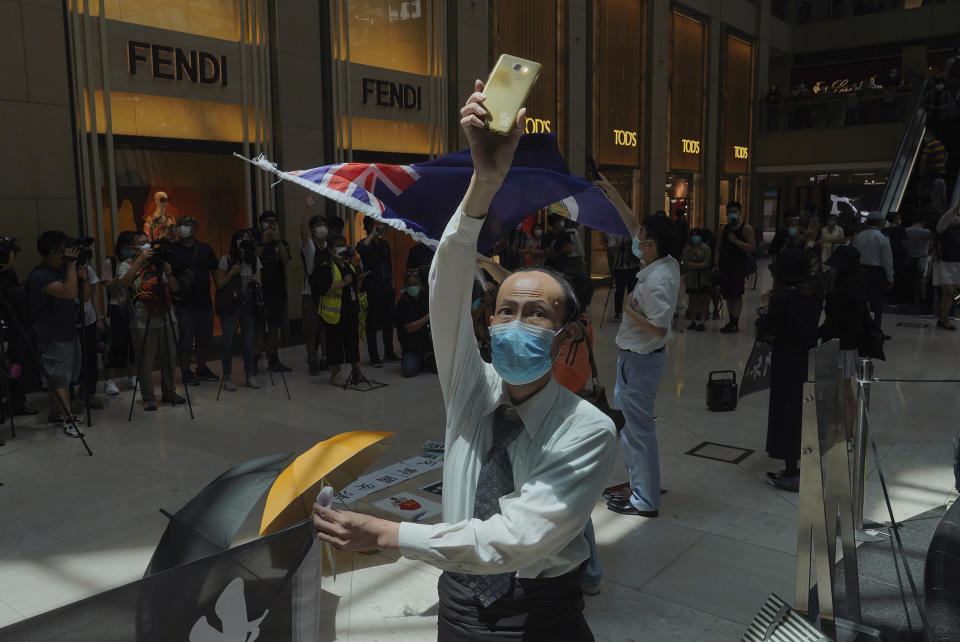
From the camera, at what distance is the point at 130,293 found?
8461 millimetres

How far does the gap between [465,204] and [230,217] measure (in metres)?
10.1

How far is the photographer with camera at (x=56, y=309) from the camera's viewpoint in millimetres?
7215

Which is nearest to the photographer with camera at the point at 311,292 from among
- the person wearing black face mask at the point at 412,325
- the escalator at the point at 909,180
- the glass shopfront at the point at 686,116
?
the person wearing black face mask at the point at 412,325

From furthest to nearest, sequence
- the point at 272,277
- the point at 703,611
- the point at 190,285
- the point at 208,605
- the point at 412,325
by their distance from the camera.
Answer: the point at 272,277, the point at 412,325, the point at 190,285, the point at 703,611, the point at 208,605

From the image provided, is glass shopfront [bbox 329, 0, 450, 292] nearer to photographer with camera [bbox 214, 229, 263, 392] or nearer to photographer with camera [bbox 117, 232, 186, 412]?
photographer with camera [bbox 214, 229, 263, 392]

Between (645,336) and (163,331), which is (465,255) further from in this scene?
(163,331)

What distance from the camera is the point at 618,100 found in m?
19.8

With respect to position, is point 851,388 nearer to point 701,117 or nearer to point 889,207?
point 889,207

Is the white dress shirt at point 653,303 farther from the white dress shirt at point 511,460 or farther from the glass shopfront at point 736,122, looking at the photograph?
the glass shopfront at point 736,122

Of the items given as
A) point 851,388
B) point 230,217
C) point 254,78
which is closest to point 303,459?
point 851,388

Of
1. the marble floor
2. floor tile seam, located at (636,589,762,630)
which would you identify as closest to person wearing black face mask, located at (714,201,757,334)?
the marble floor

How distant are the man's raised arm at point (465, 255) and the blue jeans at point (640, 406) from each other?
10.3ft

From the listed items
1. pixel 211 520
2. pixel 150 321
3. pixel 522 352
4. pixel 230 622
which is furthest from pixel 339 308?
pixel 522 352

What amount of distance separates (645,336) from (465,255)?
333cm
